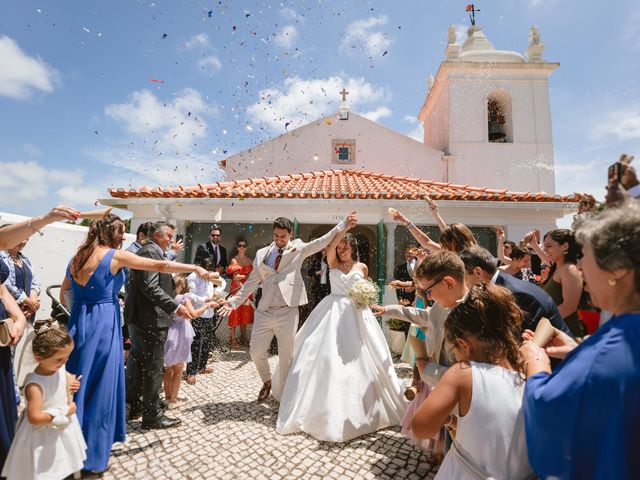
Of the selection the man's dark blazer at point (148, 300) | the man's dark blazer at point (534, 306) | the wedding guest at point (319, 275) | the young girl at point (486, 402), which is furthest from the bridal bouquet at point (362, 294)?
the wedding guest at point (319, 275)

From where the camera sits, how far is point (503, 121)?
1390 centimetres

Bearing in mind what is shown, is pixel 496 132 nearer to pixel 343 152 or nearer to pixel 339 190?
pixel 343 152

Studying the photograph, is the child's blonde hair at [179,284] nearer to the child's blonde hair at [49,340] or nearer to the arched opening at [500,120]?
the child's blonde hair at [49,340]

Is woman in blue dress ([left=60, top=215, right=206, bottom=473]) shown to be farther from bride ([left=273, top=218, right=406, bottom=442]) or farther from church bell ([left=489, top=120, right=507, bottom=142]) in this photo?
church bell ([left=489, top=120, right=507, bottom=142])

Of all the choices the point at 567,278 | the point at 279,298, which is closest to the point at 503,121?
the point at 567,278

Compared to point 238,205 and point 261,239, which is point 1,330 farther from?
point 261,239

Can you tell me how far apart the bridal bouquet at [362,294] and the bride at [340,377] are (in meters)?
0.10

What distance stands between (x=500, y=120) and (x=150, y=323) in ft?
50.0

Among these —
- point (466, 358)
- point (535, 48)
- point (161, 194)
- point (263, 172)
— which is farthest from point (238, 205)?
point (535, 48)

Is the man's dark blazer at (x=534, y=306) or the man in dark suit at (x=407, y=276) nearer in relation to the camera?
the man's dark blazer at (x=534, y=306)

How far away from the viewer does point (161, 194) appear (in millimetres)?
8430

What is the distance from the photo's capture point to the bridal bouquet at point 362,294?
13.4ft

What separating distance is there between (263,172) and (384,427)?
10.9 m

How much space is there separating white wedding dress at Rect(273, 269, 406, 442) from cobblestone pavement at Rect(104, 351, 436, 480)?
0.49ft
